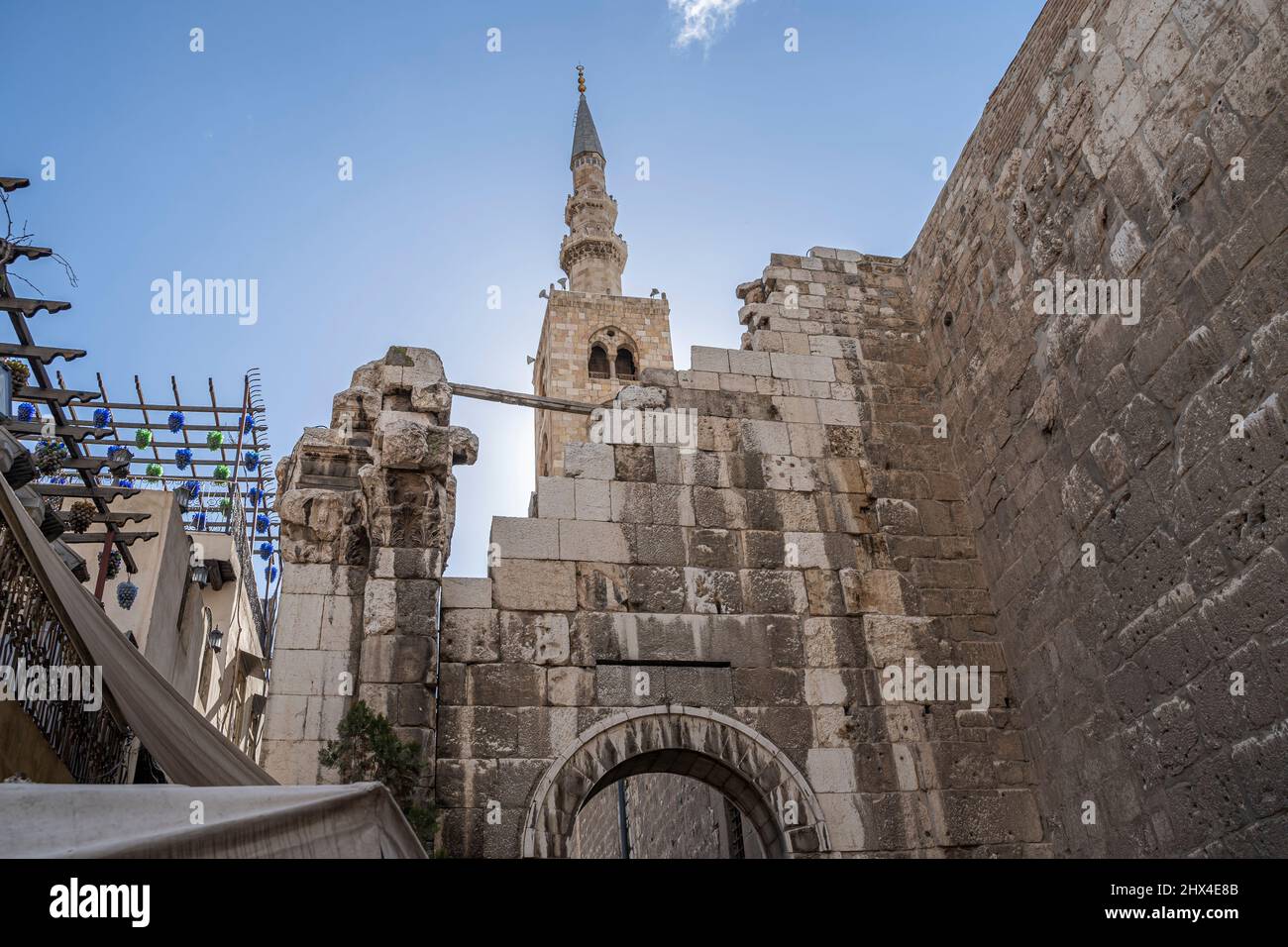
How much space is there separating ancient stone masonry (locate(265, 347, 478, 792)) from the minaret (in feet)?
48.8

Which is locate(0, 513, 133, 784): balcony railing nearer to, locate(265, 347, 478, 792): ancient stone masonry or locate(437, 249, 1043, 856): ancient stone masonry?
locate(265, 347, 478, 792): ancient stone masonry

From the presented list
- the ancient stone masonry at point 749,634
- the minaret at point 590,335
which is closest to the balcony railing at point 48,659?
the ancient stone masonry at point 749,634

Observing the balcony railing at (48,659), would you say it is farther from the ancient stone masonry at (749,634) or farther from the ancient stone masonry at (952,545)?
the ancient stone masonry at (749,634)

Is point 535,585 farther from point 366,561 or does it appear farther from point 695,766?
point 695,766

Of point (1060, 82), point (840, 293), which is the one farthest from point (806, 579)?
point (1060, 82)

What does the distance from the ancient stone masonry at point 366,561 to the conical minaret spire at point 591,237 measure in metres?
21.3

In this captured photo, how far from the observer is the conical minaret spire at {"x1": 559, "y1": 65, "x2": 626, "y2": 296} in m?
28.8

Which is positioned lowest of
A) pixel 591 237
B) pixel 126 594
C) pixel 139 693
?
pixel 139 693

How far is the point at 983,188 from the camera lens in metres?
7.58

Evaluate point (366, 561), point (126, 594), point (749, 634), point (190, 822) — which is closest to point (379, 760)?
point (366, 561)

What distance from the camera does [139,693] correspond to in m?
5.44

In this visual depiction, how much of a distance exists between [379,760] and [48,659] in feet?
7.17

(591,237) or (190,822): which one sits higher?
(591,237)
